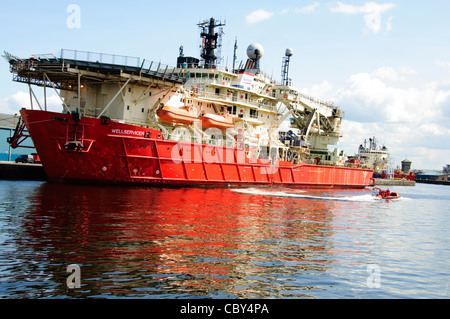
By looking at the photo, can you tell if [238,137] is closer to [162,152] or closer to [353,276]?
[162,152]

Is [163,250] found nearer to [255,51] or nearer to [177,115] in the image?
[177,115]

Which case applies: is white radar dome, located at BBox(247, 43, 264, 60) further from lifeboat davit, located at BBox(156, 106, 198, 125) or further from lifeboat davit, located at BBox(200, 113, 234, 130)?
lifeboat davit, located at BBox(156, 106, 198, 125)

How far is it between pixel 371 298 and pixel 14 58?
84.2 feet

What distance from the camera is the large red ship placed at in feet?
80.0

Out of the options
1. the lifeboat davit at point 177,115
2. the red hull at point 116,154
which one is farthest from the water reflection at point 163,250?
the lifeboat davit at point 177,115

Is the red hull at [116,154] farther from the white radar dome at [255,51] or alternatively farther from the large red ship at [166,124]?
the white radar dome at [255,51]

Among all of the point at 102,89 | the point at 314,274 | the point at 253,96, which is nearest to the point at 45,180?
the point at 102,89

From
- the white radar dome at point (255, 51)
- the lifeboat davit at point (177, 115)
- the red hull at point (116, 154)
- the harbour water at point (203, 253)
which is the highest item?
the white radar dome at point (255, 51)

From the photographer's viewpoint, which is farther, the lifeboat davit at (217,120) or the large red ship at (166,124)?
the lifeboat davit at (217,120)

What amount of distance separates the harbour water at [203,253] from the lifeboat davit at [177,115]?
1024 cm

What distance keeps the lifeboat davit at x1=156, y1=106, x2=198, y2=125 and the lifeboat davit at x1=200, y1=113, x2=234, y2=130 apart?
151 centimetres

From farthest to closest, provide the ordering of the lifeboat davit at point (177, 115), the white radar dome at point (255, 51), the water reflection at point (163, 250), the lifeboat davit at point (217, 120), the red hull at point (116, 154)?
the white radar dome at point (255, 51), the lifeboat davit at point (217, 120), the lifeboat davit at point (177, 115), the red hull at point (116, 154), the water reflection at point (163, 250)

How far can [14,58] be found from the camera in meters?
25.3

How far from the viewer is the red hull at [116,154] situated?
78.5 feet
